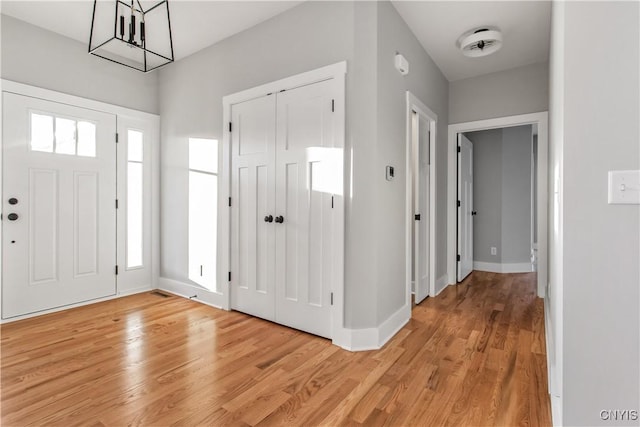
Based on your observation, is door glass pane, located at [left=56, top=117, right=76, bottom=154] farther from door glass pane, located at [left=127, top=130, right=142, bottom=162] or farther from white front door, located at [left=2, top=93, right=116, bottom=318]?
door glass pane, located at [left=127, top=130, right=142, bottom=162]

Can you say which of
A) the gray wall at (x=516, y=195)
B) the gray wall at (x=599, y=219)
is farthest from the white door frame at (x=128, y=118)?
the gray wall at (x=516, y=195)

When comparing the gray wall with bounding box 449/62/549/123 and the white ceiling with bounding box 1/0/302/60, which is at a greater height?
the white ceiling with bounding box 1/0/302/60

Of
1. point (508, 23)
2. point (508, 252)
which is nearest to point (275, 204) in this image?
point (508, 23)

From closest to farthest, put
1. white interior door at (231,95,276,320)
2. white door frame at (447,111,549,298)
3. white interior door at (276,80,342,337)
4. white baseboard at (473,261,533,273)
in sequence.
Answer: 1. white interior door at (276,80,342,337)
2. white interior door at (231,95,276,320)
3. white door frame at (447,111,549,298)
4. white baseboard at (473,261,533,273)

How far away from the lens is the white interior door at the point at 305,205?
8.25 feet

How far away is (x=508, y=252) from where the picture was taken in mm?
4984

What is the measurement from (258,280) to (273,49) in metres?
2.14

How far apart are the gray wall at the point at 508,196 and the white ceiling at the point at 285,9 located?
1728 mm

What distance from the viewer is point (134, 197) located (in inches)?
152

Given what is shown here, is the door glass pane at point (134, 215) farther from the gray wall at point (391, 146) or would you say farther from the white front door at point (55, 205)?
the gray wall at point (391, 146)

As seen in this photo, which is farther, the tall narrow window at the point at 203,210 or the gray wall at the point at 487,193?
the gray wall at the point at 487,193

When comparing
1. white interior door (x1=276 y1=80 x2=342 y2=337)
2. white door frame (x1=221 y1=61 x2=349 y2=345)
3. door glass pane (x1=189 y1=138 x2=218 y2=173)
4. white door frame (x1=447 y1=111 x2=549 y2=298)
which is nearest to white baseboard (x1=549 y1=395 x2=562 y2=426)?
white door frame (x1=221 y1=61 x2=349 y2=345)

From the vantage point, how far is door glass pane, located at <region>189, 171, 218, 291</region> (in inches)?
134

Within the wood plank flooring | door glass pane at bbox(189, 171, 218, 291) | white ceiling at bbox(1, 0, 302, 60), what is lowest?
the wood plank flooring
